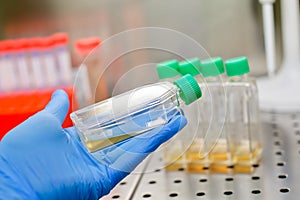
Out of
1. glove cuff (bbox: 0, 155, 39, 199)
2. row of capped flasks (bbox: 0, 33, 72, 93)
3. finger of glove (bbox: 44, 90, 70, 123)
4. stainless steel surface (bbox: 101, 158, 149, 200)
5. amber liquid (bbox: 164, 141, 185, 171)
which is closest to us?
glove cuff (bbox: 0, 155, 39, 199)

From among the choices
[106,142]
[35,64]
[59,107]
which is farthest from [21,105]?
[106,142]

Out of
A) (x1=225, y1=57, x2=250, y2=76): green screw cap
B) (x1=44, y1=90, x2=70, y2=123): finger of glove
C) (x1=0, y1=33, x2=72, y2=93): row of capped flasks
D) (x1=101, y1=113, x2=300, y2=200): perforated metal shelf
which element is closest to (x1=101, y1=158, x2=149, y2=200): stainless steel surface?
(x1=101, y1=113, x2=300, y2=200): perforated metal shelf

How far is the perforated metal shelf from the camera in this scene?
3.89 feet

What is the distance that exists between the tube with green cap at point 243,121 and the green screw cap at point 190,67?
0.29 ft

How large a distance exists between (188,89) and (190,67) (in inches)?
7.6

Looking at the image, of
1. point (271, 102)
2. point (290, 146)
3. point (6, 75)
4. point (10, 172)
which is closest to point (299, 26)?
point (271, 102)

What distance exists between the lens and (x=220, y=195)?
1.19m

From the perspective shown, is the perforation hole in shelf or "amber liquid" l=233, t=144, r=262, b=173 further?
"amber liquid" l=233, t=144, r=262, b=173

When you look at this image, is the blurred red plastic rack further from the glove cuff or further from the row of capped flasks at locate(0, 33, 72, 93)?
the glove cuff

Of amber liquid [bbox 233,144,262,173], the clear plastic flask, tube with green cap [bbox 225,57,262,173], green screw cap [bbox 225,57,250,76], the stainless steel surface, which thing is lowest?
the stainless steel surface

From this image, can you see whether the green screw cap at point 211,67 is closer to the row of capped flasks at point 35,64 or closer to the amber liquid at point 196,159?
the amber liquid at point 196,159

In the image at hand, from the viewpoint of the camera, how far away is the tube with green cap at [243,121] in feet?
4.37

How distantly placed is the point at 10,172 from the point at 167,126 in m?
0.35

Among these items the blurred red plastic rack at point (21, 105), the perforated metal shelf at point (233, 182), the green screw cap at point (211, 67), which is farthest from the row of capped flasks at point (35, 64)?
the green screw cap at point (211, 67)
